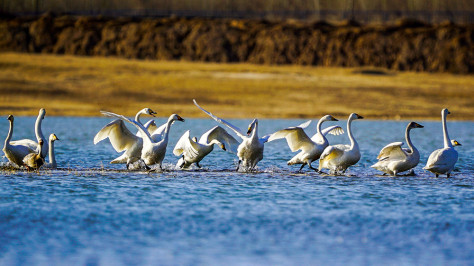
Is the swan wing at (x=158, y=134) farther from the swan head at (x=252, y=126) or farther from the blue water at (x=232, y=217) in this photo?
the swan head at (x=252, y=126)

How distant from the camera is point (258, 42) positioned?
40.9 m

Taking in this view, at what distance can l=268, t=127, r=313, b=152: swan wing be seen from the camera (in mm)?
13914

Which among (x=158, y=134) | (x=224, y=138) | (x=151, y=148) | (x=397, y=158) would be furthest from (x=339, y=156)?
(x=158, y=134)

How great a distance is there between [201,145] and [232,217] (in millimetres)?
4191

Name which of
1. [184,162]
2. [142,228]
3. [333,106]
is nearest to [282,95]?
[333,106]

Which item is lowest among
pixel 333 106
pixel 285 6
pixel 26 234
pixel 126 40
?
pixel 26 234

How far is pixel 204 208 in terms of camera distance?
34.2 ft

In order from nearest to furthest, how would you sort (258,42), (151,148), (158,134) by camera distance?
1. (151,148)
2. (158,134)
3. (258,42)

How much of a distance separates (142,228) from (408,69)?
32.4 m

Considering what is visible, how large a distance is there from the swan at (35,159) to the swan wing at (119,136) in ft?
3.71

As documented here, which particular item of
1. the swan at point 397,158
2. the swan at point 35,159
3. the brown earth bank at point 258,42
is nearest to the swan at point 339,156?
the swan at point 397,158

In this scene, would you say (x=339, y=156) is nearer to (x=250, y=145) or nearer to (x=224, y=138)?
(x=250, y=145)

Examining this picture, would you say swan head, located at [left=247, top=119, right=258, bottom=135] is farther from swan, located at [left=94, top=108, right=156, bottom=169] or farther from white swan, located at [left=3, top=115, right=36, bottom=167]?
white swan, located at [left=3, top=115, right=36, bottom=167]

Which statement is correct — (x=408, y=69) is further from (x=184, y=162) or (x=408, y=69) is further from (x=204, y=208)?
(x=204, y=208)
